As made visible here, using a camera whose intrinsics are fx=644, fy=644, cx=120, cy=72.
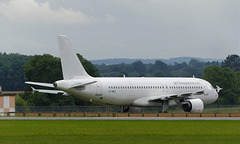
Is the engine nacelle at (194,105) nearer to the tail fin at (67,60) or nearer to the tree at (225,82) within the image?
the tail fin at (67,60)

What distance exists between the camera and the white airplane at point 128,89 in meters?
78.4

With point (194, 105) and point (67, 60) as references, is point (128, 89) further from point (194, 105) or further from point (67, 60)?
point (67, 60)

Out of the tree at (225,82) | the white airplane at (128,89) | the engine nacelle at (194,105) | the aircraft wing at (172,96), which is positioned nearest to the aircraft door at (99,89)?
the white airplane at (128,89)

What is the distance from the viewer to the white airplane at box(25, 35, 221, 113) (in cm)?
7838

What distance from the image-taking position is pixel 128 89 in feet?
273
